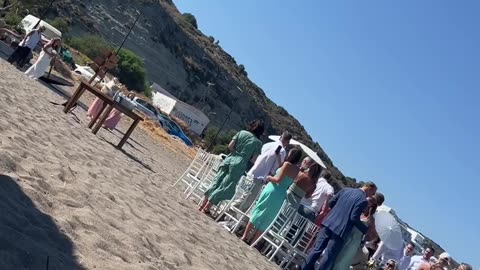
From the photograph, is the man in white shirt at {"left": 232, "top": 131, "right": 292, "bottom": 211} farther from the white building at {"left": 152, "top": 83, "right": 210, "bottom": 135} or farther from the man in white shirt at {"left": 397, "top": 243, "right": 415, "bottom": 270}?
the white building at {"left": 152, "top": 83, "right": 210, "bottom": 135}

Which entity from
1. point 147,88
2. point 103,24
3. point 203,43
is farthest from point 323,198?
point 203,43

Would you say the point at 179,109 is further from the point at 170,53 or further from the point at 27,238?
the point at 27,238

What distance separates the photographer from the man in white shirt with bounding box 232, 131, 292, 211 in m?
9.65

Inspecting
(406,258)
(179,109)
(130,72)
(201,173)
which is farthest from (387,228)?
(179,109)

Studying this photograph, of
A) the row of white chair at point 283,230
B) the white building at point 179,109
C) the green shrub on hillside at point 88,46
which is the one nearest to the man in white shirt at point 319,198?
the row of white chair at point 283,230

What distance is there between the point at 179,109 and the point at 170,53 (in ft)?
57.6

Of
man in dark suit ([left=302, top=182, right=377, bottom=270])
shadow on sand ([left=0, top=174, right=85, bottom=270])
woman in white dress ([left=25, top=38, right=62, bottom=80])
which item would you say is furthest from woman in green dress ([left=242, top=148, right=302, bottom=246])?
woman in white dress ([left=25, top=38, right=62, bottom=80])

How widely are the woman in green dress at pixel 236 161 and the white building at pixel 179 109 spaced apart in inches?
2395

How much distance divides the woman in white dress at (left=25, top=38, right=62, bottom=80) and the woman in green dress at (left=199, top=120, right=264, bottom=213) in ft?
24.4

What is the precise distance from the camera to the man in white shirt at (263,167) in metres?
9.65

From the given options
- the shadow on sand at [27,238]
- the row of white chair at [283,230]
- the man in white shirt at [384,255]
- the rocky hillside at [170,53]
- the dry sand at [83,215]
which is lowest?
the shadow on sand at [27,238]

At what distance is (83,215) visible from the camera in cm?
499

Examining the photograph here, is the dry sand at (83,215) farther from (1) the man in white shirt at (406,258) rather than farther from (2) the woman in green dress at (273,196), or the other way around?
(1) the man in white shirt at (406,258)

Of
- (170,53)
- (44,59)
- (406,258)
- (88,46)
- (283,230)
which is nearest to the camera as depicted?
(283,230)
